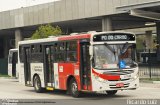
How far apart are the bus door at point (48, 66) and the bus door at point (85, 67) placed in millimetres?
3208

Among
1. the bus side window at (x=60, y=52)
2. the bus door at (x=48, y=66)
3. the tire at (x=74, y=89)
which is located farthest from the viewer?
the bus door at (x=48, y=66)

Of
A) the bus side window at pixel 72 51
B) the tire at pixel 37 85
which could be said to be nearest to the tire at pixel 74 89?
the bus side window at pixel 72 51

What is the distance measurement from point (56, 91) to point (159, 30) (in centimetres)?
3388

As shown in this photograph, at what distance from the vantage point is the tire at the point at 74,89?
1944cm

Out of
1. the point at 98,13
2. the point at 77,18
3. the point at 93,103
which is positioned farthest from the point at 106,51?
the point at 77,18

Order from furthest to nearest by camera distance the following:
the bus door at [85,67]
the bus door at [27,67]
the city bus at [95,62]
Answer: the bus door at [27,67] → the bus door at [85,67] → the city bus at [95,62]

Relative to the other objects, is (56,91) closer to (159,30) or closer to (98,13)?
(98,13)

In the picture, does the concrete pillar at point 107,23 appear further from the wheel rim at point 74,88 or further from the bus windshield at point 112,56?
the bus windshield at point 112,56

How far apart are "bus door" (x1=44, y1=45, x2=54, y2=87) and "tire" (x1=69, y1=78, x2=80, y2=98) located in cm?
197

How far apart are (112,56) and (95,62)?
0.77 meters

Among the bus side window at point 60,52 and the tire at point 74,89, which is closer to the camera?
the tire at point 74,89

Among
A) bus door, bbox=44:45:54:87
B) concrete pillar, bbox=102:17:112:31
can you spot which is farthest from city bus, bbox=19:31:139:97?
concrete pillar, bbox=102:17:112:31

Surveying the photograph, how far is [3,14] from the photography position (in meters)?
52.9

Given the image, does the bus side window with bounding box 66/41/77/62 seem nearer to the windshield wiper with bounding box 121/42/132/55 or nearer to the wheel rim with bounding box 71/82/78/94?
the wheel rim with bounding box 71/82/78/94
